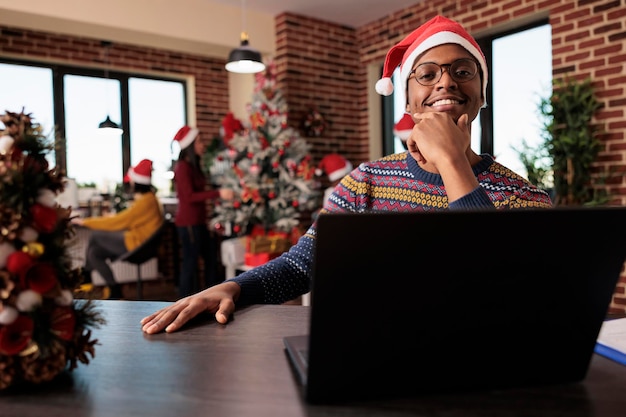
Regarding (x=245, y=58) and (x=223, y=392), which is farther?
(x=245, y=58)

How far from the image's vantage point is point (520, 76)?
15.3 feet

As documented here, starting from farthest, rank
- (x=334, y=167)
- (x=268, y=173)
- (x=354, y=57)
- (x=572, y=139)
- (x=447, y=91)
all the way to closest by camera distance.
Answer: (x=354, y=57) → (x=334, y=167) → (x=268, y=173) → (x=572, y=139) → (x=447, y=91)

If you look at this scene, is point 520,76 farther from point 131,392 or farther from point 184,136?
point 131,392

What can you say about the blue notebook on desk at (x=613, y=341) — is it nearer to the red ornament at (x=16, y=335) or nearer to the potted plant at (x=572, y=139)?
the red ornament at (x=16, y=335)

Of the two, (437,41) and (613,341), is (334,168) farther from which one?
(613,341)

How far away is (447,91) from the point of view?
129 centimetres

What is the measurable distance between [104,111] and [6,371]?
21.8 feet

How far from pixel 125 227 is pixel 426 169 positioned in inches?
154

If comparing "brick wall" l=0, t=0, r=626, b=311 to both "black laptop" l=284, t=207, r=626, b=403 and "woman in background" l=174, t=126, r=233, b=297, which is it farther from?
"black laptop" l=284, t=207, r=626, b=403

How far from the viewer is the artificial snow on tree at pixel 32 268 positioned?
1.90 ft

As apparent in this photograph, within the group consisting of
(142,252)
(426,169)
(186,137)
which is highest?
(186,137)

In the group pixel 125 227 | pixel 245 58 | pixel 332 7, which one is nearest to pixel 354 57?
pixel 332 7

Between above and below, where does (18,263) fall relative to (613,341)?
above

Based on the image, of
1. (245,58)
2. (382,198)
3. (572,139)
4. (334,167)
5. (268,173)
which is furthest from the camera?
(334,167)
